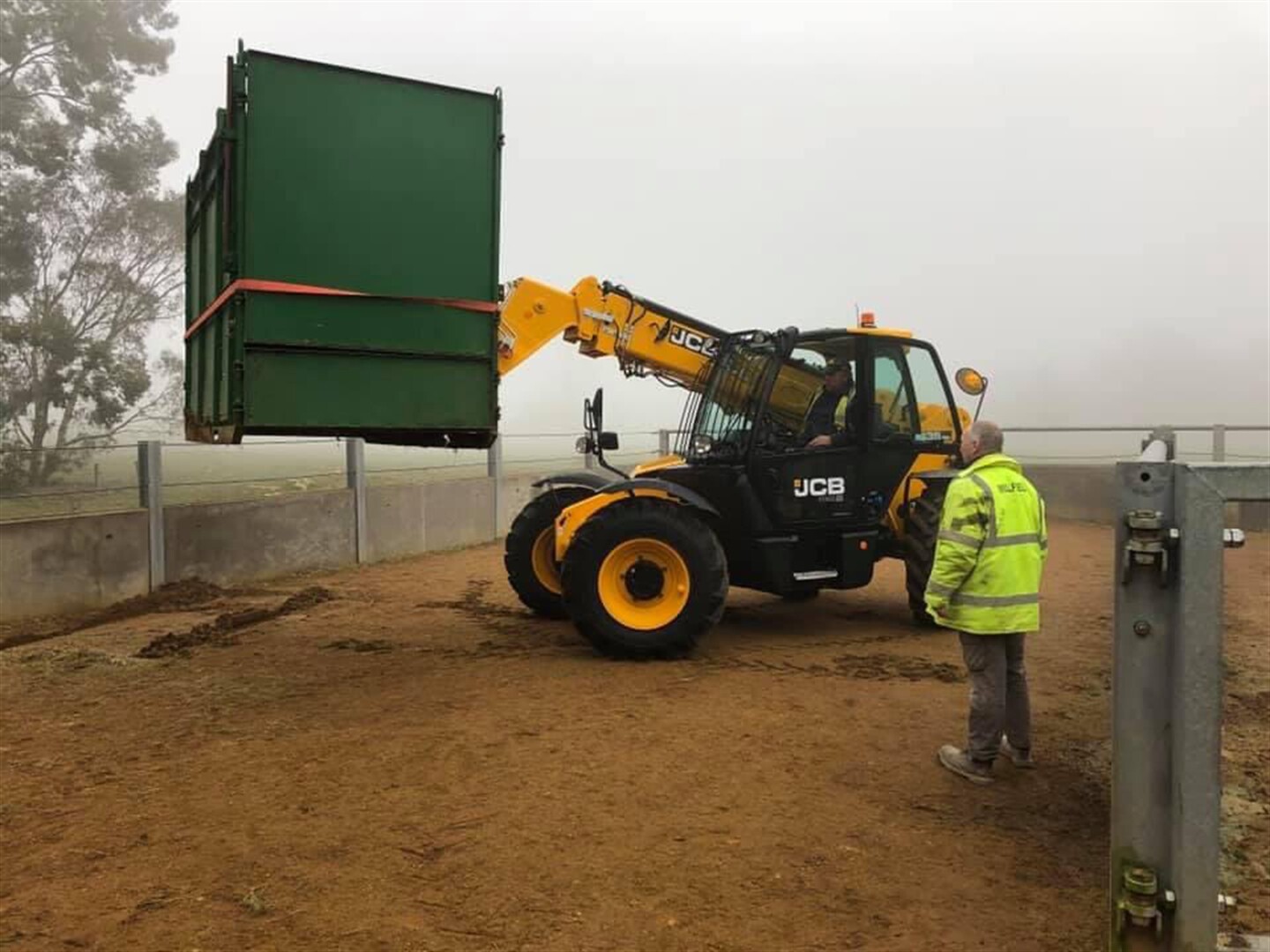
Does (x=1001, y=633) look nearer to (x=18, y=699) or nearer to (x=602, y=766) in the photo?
(x=602, y=766)

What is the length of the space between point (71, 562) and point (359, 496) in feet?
11.7

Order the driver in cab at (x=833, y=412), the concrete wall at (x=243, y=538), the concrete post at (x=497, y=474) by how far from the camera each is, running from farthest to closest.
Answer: the concrete post at (x=497, y=474), the concrete wall at (x=243, y=538), the driver in cab at (x=833, y=412)

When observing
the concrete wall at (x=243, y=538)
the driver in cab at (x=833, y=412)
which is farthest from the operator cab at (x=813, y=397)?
the concrete wall at (x=243, y=538)

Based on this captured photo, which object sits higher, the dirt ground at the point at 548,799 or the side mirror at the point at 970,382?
the side mirror at the point at 970,382

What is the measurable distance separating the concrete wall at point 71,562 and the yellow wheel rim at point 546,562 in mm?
3674

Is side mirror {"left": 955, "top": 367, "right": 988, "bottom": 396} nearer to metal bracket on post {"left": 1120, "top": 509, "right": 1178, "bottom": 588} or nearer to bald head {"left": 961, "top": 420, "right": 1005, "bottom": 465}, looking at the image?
bald head {"left": 961, "top": 420, "right": 1005, "bottom": 465}

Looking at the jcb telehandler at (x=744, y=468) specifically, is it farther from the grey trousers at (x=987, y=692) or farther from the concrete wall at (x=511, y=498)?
the concrete wall at (x=511, y=498)

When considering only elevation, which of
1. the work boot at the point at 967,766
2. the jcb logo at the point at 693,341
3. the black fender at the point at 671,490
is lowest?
the work boot at the point at 967,766

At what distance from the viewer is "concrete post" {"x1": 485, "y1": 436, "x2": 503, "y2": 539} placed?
1413cm

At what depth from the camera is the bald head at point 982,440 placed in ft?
14.5

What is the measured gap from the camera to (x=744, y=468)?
7207mm

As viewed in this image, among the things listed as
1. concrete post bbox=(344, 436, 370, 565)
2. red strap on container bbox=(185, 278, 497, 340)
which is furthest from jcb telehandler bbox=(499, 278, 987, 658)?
concrete post bbox=(344, 436, 370, 565)

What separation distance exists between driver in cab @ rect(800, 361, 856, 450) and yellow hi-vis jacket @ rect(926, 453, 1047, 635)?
3.06 meters

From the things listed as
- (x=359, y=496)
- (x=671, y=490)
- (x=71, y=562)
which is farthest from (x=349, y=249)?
(x=359, y=496)
